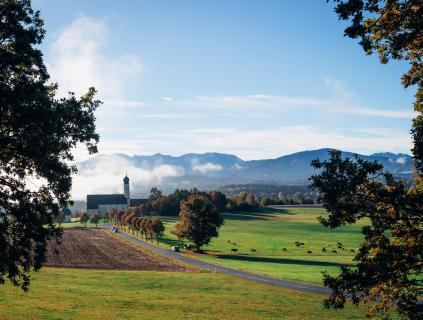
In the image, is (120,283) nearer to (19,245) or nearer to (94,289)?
(94,289)

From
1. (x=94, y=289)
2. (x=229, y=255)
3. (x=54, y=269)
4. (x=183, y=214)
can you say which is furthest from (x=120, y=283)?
(x=183, y=214)

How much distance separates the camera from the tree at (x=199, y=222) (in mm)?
102250

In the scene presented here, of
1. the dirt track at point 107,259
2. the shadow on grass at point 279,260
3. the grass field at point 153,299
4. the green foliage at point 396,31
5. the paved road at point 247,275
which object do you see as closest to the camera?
the green foliage at point 396,31

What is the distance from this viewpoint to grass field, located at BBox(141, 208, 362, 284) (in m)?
75.2

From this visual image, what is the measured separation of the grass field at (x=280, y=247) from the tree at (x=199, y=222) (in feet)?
13.7

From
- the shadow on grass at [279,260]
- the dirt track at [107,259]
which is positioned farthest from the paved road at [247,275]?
the shadow on grass at [279,260]

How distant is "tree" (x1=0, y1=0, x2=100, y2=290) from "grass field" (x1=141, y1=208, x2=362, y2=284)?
153 feet

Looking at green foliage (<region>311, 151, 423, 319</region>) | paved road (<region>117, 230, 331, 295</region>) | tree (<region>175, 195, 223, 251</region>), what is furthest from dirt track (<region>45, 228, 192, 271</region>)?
green foliage (<region>311, 151, 423, 319</region>)

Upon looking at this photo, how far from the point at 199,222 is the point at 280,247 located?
72.2ft

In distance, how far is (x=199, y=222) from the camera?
103 metres

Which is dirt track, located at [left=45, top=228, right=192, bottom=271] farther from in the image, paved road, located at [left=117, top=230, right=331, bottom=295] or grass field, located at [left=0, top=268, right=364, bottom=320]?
grass field, located at [left=0, top=268, right=364, bottom=320]

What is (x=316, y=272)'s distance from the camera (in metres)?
70.3

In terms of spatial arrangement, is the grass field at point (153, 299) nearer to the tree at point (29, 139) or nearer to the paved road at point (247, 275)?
the paved road at point (247, 275)

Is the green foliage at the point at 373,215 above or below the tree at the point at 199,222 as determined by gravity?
above
